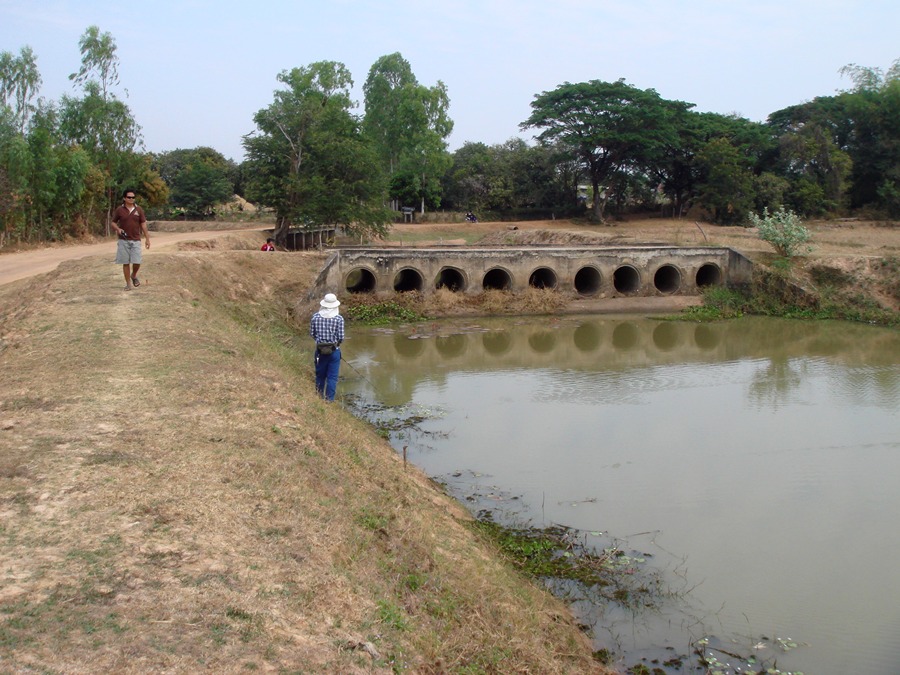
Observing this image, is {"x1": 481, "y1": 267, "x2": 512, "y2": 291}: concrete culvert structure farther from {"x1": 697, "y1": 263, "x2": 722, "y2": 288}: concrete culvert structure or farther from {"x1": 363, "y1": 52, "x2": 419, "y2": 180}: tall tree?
{"x1": 363, "y1": 52, "x2": 419, "y2": 180}: tall tree

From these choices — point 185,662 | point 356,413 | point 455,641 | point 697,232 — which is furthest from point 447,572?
point 697,232

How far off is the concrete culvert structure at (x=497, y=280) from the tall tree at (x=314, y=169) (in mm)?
4485

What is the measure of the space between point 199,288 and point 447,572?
12510 millimetres

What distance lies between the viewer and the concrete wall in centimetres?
2398

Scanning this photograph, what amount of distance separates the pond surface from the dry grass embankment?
4.11 feet

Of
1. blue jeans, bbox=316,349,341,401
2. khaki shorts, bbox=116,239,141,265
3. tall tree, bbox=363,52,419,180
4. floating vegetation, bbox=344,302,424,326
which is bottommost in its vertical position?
floating vegetation, bbox=344,302,424,326

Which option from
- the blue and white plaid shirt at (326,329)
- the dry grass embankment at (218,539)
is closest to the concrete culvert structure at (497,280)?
the blue and white plaid shirt at (326,329)

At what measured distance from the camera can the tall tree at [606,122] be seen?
38.1m

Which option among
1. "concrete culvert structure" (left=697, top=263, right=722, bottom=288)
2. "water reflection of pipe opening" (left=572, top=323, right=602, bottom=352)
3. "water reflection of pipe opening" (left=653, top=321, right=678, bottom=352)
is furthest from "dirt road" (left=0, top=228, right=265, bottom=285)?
"concrete culvert structure" (left=697, top=263, right=722, bottom=288)

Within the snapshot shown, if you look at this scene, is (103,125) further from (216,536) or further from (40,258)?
(216,536)

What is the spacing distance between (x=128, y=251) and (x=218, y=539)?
28.9 feet

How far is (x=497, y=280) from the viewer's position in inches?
1056

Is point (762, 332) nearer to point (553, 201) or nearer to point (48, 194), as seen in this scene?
point (48, 194)

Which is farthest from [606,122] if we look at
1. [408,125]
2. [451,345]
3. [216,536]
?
[216,536]
